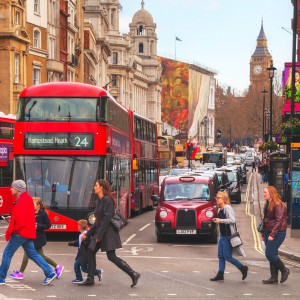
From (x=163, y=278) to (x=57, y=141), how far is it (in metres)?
9.04

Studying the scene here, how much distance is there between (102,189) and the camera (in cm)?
1509

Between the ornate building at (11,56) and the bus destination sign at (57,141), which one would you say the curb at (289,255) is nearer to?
the bus destination sign at (57,141)

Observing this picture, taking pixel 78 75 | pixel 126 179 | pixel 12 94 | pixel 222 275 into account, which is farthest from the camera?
pixel 78 75

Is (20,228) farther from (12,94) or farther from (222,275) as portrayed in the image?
(12,94)

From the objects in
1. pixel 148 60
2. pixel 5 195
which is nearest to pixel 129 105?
pixel 148 60

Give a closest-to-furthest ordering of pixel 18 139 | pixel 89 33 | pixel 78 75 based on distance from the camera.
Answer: pixel 18 139
pixel 78 75
pixel 89 33

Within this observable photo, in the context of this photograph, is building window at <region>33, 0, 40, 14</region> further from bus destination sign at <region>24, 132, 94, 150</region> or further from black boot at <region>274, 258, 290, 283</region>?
black boot at <region>274, 258, 290, 283</region>

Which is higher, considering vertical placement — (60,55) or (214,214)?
(60,55)

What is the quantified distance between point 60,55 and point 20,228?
63395 millimetres

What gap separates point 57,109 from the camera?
25.5 metres

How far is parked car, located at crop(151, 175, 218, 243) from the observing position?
25594 millimetres

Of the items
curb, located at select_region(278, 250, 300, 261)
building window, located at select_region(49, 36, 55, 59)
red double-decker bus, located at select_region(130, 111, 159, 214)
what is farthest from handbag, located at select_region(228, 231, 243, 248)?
building window, located at select_region(49, 36, 55, 59)

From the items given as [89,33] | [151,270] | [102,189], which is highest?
[89,33]

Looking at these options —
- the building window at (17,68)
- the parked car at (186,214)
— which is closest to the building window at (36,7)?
the building window at (17,68)
